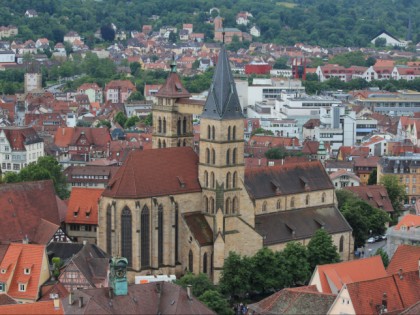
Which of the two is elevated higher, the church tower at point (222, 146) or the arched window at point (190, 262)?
the church tower at point (222, 146)

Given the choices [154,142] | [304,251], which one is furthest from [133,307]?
[154,142]

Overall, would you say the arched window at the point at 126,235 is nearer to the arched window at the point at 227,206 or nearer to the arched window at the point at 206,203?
the arched window at the point at 206,203

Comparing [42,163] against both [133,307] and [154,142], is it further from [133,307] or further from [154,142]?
[133,307]

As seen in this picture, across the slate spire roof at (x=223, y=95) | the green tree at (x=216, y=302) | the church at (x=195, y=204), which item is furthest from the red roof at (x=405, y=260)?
the slate spire roof at (x=223, y=95)

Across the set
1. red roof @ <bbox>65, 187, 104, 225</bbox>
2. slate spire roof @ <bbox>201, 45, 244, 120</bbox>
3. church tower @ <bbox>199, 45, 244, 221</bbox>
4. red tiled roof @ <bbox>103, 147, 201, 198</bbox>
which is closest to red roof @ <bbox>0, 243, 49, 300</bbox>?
red tiled roof @ <bbox>103, 147, 201, 198</bbox>

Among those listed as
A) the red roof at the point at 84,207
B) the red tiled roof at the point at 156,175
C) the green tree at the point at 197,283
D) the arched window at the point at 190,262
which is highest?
the red tiled roof at the point at 156,175

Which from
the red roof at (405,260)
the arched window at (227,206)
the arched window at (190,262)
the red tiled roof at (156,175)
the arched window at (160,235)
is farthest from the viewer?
the arched window at (227,206)

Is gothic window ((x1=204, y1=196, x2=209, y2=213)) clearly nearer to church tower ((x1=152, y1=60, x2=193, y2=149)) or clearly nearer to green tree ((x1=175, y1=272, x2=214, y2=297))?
green tree ((x1=175, y1=272, x2=214, y2=297))
